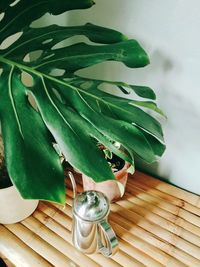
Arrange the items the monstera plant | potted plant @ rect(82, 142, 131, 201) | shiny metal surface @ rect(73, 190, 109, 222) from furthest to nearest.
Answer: potted plant @ rect(82, 142, 131, 201)
shiny metal surface @ rect(73, 190, 109, 222)
the monstera plant

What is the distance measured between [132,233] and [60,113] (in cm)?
44

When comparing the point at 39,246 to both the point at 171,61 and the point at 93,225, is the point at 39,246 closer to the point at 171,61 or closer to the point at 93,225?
the point at 93,225

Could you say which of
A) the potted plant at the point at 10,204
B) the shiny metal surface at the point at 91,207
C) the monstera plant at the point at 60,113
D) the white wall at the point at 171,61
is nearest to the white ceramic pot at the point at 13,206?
the potted plant at the point at 10,204

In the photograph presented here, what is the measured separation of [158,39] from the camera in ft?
2.55

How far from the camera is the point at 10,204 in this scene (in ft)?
2.62

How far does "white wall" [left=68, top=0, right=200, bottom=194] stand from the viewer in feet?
2.39

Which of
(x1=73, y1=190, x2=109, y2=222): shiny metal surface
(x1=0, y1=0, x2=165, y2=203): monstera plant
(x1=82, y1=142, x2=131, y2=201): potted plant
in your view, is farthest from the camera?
(x1=82, y1=142, x2=131, y2=201): potted plant

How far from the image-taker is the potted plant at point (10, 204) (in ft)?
2.54

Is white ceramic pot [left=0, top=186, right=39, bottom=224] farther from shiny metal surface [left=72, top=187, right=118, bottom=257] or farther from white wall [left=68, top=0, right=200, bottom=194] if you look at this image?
white wall [left=68, top=0, right=200, bottom=194]

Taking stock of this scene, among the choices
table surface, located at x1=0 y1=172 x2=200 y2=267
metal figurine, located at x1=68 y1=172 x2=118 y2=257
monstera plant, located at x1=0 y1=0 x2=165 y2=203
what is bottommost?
table surface, located at x1=0 y1=172 x2=200 y2=267

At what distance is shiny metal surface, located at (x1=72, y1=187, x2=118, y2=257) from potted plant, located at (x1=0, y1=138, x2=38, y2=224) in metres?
0.16

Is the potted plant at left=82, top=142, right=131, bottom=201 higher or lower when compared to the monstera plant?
lower

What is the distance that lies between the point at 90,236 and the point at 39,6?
1.75ft

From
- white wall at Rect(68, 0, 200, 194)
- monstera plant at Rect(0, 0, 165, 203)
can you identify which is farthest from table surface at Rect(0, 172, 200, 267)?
monstera plant at Rect(0, 0, 165, 203)
